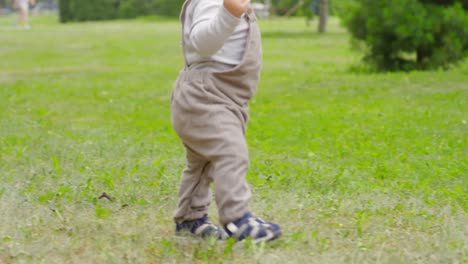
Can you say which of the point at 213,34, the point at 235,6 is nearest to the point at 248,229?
the point at 213,34

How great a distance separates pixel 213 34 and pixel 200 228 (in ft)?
3.19

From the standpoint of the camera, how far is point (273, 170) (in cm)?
561

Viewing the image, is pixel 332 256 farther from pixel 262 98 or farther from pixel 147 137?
pixel 262 98

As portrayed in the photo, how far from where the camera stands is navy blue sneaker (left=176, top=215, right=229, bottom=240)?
3.99 m

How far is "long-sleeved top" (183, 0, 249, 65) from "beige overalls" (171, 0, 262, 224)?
0.05 metres

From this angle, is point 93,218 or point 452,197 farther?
point 452,197

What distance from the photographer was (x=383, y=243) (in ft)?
12.5

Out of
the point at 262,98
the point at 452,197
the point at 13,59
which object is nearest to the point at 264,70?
the point at 262,98

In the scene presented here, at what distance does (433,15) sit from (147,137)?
6.32 meters

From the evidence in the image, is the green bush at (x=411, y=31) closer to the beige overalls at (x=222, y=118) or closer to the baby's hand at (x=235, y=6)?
the beige overalls at (x=222, y=118)

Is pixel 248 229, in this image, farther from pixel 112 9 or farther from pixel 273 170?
pixel 112 9

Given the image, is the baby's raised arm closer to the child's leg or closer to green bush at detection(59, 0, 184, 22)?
the child's leg

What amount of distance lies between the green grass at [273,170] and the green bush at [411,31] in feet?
2.34

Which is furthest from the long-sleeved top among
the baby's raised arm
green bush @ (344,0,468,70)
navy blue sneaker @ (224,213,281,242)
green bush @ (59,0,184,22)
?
green bush @ (59,0,184,22)
